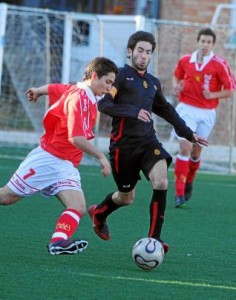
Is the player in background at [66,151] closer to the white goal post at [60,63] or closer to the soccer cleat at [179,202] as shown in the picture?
the soccer cleat at [179,202]

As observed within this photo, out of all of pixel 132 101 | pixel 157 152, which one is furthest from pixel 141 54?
pixel 157 152

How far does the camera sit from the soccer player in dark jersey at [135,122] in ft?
26.4

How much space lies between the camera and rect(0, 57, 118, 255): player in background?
7.35m

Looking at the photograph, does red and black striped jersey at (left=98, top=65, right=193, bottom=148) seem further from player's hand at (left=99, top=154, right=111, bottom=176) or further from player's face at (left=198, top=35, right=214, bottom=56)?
player's face at (left=198, top=35, right=214, bottom=56)

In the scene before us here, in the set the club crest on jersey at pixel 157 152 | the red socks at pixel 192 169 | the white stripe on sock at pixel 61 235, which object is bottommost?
the red socks at pixel 192 169

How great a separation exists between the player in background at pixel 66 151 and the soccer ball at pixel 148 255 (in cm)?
50

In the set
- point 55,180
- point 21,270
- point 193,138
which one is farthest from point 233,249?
point 21,270

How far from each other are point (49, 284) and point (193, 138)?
248cm

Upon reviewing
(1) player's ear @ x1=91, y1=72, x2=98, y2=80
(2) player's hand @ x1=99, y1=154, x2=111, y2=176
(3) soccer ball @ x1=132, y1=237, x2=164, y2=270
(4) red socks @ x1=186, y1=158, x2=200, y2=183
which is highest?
(1) player's ear @ x1=91, y1=72, x2=98, y2=80

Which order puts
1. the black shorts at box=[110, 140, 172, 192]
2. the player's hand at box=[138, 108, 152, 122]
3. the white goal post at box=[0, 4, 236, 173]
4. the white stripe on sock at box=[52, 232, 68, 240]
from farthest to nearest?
1. the white goal post at box=[0, 4, 236, 173]
2. the black shorts at box=[110, 140, 172, 192]
3. the player's hand at box=[138, 108, 152, 122]
4. the white stripe on sock at box=[52, 232, 68, 240]

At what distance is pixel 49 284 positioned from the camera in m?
6.34

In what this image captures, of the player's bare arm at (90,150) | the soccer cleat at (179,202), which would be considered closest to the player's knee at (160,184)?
the player's bare arm at (90,150)

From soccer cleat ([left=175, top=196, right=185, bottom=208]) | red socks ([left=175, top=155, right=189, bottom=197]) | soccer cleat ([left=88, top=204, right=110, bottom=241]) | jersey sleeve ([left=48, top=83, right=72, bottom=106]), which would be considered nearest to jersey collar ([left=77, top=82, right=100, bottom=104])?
jersey sleeve ([left=48, top=83, right=72, bottom=106])

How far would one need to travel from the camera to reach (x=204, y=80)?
12.3m
